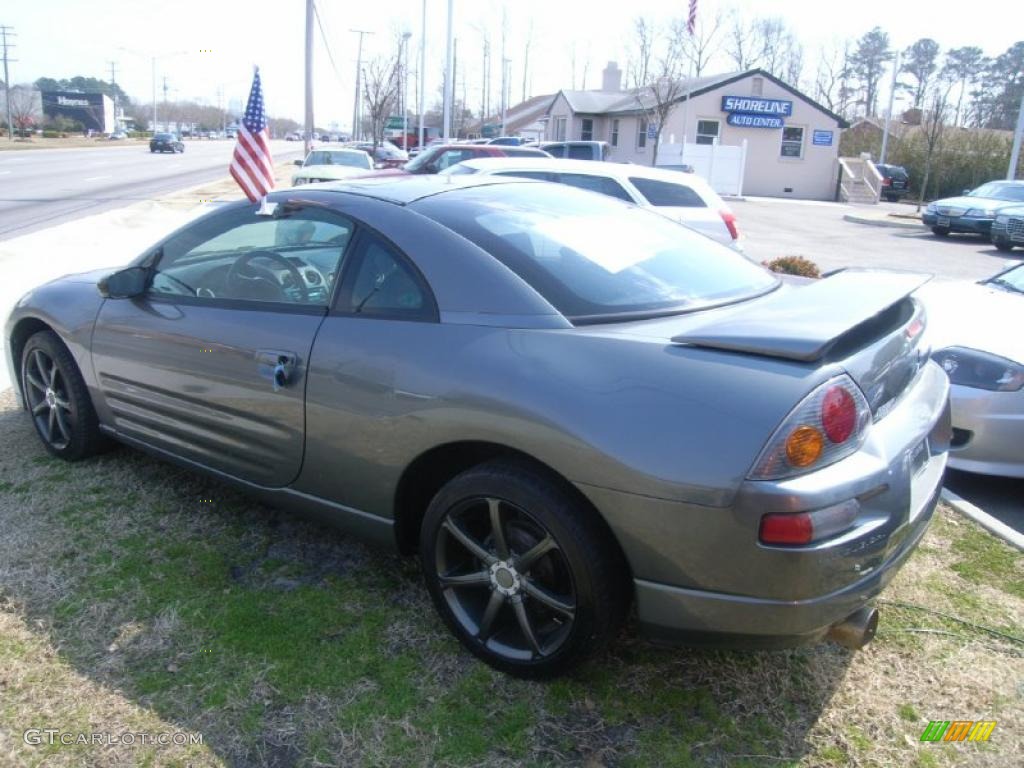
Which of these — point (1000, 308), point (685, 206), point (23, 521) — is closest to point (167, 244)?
point (23, 521)

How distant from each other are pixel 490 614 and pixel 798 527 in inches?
40.2

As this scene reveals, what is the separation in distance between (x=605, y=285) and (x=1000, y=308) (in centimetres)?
349

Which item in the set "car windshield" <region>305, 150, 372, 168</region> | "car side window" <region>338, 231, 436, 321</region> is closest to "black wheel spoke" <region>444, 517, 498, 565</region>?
"car side window" <region>338, 231, 436, 321</region>

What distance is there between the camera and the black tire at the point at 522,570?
2400 millimetres

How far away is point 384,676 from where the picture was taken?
8.79 feet

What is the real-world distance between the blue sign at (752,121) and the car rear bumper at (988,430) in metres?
35.9

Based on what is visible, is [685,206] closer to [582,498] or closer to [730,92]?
[582,498]

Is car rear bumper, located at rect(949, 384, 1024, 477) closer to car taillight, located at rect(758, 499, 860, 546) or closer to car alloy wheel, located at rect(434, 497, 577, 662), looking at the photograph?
car taillight, located at rect(758, 499, 860, 546)

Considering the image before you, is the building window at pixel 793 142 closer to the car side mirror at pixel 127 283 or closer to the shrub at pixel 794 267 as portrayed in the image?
the shrub at pixel 794 267

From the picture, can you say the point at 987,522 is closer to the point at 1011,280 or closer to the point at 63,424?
the point at 1011,280

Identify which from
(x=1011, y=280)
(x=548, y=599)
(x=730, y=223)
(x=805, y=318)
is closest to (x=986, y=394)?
(x=1011, y=280)

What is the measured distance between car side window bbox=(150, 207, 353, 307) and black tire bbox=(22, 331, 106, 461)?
74cm

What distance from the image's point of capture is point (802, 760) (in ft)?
7.72

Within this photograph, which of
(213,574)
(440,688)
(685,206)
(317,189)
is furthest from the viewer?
(685,206)
